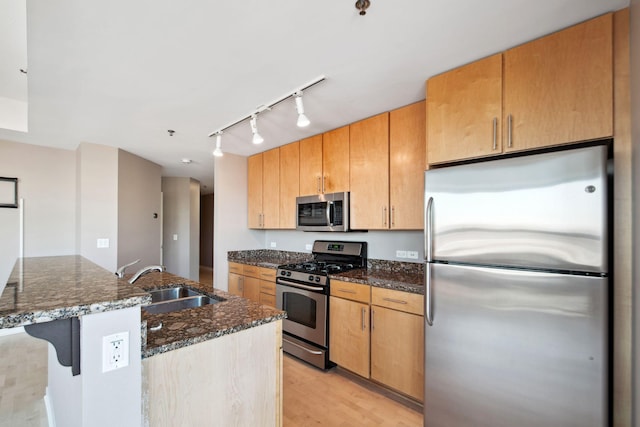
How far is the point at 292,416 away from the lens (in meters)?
2.03

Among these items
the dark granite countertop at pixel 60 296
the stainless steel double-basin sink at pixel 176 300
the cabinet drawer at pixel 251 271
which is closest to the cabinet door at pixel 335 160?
the cabinet drawer at pixel 251 271

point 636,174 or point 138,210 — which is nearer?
point 636,174

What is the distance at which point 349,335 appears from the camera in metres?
2.49

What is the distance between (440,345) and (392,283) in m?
0.59

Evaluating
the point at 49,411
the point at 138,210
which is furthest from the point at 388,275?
the point at 138,210

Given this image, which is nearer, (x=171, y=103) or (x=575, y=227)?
(x=575, y=227)

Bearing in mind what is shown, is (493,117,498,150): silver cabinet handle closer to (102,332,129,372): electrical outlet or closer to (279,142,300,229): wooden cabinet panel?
(102,332,129,372): electrical outlet

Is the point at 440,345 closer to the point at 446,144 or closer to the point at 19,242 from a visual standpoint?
the point at 446,144

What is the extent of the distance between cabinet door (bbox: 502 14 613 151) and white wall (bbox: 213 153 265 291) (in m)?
3.36

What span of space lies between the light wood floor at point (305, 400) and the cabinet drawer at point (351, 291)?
750 mm

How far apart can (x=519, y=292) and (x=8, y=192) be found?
212 inches

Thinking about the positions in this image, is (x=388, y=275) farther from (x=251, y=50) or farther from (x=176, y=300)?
(x=251, y=50)

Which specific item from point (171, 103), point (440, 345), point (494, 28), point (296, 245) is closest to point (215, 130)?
point (171, 103)

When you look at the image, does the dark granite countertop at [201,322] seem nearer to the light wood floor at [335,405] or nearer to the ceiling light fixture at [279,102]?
the light wood floor at [335,405]
